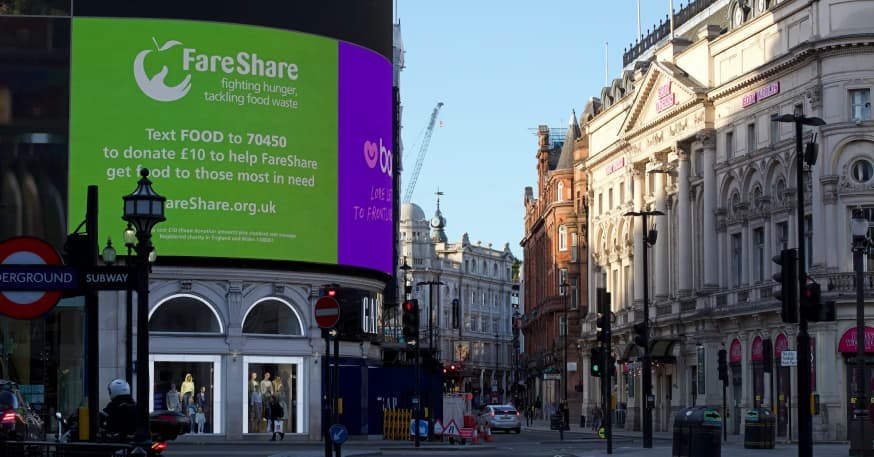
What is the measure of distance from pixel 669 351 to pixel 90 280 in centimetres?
6799

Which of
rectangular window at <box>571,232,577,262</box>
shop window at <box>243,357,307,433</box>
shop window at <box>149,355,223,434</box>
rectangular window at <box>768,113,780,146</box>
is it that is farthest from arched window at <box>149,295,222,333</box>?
rectangular window at <box>571,232,577,262</box>

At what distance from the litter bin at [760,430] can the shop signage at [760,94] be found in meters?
23.7

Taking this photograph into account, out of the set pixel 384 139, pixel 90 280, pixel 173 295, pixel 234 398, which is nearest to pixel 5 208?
pixel 173 295

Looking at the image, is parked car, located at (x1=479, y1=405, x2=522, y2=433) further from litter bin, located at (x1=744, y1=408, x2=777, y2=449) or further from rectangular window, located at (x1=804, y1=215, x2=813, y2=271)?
litter bin, located at (x1=744, y1=408, x2=777, y2=449)

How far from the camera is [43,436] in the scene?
30.9m

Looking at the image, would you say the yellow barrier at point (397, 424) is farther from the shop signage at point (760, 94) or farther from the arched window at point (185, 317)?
the shop signage at point (760, 94)

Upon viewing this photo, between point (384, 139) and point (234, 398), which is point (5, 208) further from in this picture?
point (384, 139)

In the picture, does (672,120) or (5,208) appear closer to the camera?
(5,208)

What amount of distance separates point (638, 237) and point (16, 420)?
70.5m

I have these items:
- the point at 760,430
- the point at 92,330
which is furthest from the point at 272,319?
the point at 92,330

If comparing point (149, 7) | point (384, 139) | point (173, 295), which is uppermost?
point (149, 7)

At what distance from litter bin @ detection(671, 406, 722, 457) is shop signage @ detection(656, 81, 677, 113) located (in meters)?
48.4

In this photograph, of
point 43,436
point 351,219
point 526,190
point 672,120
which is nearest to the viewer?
point 43,436

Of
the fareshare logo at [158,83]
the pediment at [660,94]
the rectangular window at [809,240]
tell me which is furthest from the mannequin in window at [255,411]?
the pediment at [660,94]
